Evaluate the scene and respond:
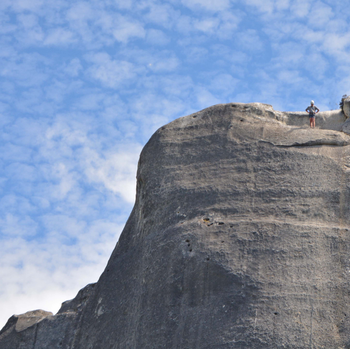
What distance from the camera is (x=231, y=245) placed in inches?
431

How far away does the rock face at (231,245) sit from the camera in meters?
10.2

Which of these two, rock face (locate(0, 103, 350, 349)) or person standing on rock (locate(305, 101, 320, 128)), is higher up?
person standing on rock (locate(305, 101, 320, 128))

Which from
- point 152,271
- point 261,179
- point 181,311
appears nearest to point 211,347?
point 181,311

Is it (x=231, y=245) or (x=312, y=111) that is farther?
(x=312, y=111)

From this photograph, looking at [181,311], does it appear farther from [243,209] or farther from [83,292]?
[83,292]

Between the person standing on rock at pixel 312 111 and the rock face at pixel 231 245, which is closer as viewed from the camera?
the rock face at pixel 231 245

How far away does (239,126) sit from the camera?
12461mm

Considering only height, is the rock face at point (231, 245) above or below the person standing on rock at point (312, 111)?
below

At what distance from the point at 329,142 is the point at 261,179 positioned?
1445 millimetres

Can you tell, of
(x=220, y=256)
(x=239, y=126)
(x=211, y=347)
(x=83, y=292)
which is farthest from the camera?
(x=83, y=292)

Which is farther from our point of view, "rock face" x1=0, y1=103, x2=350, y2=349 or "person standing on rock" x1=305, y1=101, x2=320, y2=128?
"person standing on rock" x1=305, y1=101, x2=320, y2=128

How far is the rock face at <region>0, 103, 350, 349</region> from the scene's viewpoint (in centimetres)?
1024

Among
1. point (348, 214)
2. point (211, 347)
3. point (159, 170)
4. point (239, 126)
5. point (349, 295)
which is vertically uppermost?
point (239, 126)

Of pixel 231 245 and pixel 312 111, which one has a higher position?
pixel 312 111
